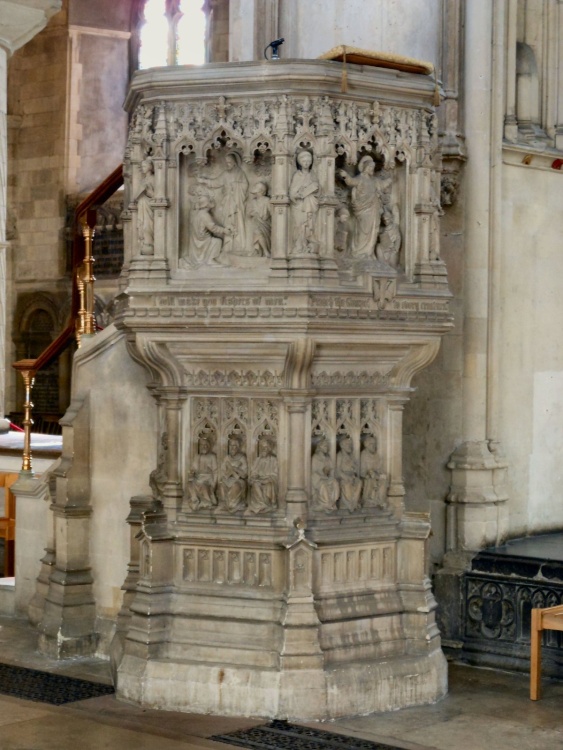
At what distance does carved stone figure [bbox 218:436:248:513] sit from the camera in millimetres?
6961

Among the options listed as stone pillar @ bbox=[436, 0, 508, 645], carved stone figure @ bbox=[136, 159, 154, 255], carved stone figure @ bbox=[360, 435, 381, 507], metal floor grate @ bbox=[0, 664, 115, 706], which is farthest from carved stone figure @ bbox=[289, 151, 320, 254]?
metal floor grate @ bbox=[0, 664, 115, 706]

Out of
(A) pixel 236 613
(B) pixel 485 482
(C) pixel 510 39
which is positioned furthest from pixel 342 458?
(C) pixel 510 39

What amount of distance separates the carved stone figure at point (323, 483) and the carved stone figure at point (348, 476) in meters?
0.05

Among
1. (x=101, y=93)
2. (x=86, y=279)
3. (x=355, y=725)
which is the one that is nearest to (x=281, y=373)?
(x=355, y=725)

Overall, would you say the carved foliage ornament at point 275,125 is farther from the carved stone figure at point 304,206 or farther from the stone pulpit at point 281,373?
the carved stone figure at point 304,206

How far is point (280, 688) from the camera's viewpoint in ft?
21.7

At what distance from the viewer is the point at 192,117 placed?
6957 mm

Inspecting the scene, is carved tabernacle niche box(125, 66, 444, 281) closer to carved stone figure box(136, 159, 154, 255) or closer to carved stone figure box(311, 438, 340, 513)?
carved stone figure box(136, 159, 154, 255)

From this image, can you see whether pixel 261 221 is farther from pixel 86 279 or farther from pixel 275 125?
pixel 86 279

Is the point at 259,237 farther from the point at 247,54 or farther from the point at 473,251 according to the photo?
the point at 247,54

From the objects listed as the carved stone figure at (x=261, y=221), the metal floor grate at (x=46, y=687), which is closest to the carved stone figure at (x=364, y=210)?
the carved stone figure at (x=261, y=221)

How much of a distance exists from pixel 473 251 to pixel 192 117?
2.17 m

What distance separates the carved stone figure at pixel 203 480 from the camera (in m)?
7.02

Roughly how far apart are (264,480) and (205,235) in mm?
1258
